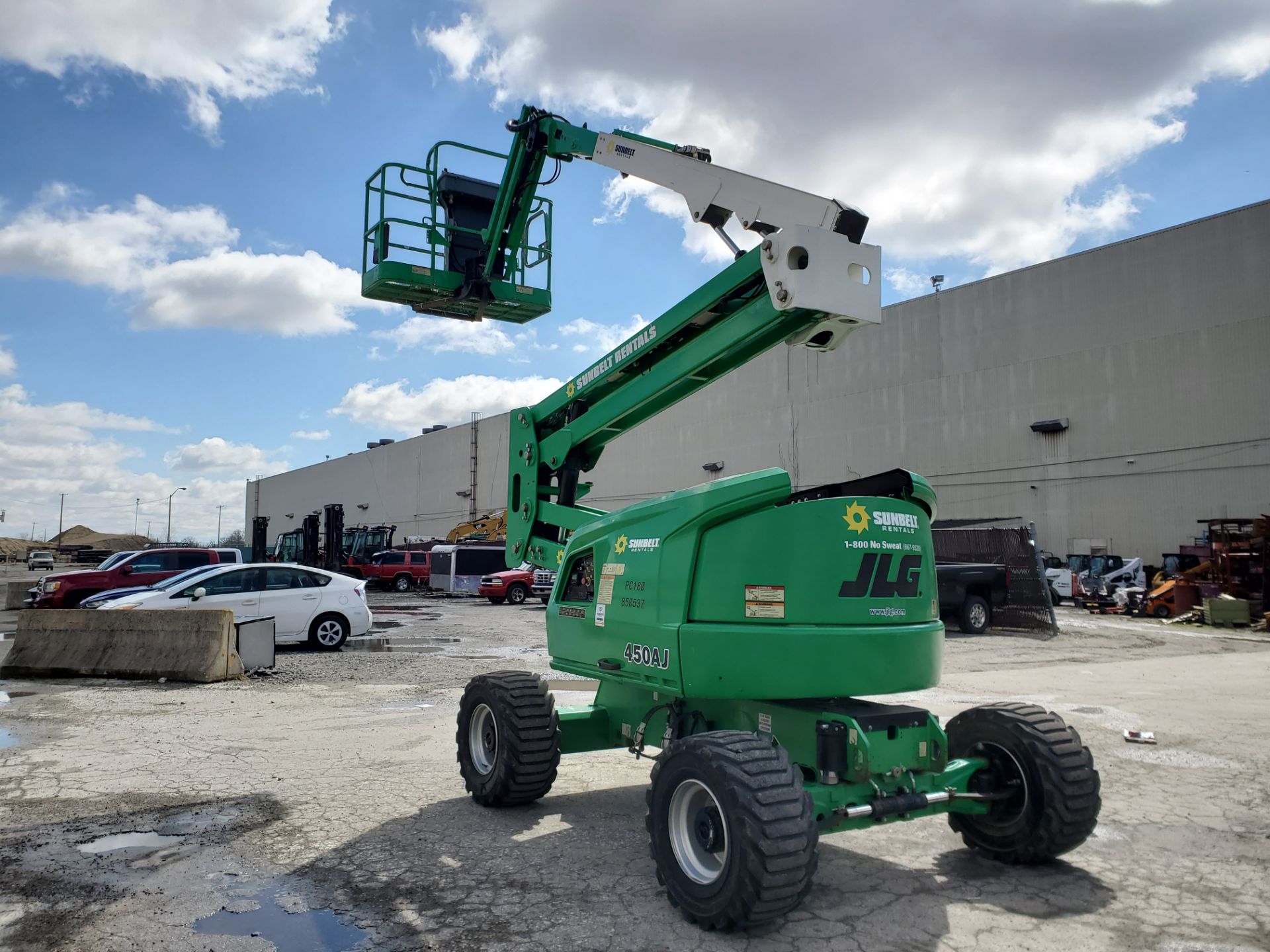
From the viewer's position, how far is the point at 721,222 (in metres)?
6.29

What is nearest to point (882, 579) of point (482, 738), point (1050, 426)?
point (482, 738)

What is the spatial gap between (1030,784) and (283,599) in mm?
12883

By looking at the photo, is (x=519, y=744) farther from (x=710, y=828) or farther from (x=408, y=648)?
(x=408, y=648)

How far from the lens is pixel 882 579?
485 centimetres

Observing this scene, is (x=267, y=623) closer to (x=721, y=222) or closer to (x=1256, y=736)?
(x=721, y=222)

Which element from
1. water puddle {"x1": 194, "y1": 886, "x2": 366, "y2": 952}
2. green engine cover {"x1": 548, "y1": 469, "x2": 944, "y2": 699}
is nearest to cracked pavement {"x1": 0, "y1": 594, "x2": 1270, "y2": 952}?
water puddle {"x1": 194, "y1": 886, "x2": 366, "y2": 952}

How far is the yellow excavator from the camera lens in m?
42.1

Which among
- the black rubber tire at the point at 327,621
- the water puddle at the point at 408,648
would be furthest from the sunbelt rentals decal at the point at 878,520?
the black rubber tire at the point at 327,621

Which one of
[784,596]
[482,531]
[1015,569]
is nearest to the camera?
[784,596]

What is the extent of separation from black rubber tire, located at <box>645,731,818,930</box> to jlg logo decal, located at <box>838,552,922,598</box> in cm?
96

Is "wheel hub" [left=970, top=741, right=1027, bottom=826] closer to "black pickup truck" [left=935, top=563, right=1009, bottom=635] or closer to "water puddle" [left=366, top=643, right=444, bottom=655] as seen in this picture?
"water puddle" [left=366, top=643, right=444, bottom=655]

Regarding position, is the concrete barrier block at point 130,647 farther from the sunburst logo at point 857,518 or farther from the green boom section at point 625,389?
the sunburst logo at point 857,518

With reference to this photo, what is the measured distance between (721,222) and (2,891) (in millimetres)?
5611

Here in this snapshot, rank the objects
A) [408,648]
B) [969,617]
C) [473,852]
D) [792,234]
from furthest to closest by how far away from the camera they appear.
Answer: [969,617] → [408,648] → [473,852] → [792,234]
